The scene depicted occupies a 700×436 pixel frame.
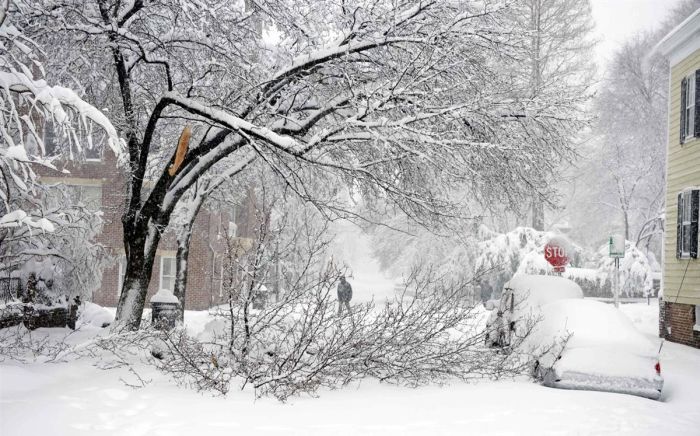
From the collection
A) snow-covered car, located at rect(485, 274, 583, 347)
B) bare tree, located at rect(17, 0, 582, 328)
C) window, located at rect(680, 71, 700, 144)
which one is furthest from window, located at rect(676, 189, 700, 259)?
bare tree, located at rect(17, 0, 582, 328)

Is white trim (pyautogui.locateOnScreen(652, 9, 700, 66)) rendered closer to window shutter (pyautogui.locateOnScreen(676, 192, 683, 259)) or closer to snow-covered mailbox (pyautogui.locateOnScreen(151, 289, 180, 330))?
window shutter (pyautogui.locateOnScreen(676, 192, 683, 259))

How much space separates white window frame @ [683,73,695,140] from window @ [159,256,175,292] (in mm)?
19384

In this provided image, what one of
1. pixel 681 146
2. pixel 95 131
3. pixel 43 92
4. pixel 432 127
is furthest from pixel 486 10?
pixel 681 146

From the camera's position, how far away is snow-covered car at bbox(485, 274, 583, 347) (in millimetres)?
10578

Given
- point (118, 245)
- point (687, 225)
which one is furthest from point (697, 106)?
point (118, 245)

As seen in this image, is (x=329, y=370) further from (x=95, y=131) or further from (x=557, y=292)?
(x=95, y=131)

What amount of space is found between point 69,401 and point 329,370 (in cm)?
295

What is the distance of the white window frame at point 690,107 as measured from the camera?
15.1 m

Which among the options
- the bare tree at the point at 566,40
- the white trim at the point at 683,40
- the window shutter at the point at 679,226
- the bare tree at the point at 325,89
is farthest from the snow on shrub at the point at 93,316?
the white trim at the point at 683,40

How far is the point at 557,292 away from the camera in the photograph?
36.2 ft

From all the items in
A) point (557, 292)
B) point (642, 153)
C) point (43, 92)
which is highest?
point (642, 153)

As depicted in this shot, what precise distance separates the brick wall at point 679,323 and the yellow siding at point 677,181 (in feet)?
0.72

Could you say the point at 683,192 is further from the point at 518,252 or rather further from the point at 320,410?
the point at 518,252

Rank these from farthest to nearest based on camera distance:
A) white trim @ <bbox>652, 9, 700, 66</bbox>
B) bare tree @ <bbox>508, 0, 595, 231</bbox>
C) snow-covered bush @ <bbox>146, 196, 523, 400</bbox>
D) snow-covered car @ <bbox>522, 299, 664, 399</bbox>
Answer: bare tree @ <bbox>508, 0, 595, 231</bbox>, white trim @ <bbox>652, 9, 700, 66</bbox>, snow-covered car @ <bbox>522, 299, 664, 399</bbox>, snow-covered bush @ <bbox>146, 196, 523, 400</bbox>
